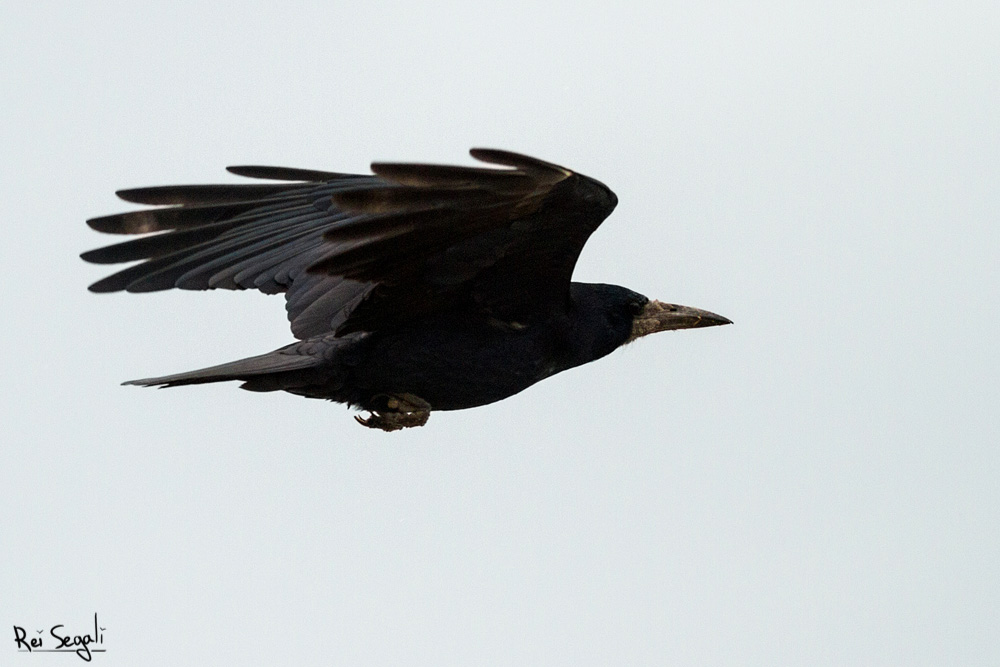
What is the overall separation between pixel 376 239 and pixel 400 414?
1879 millimetres

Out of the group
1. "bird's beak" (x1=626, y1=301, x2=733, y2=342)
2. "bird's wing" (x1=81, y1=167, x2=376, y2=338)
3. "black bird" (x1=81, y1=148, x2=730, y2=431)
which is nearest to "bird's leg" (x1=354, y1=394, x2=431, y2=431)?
"black bird" (x1=81, y1=148, x2=730, y2=431)

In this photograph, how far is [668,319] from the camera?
10.2 metres

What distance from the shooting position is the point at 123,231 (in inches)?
391

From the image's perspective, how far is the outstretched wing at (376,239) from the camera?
7.23m

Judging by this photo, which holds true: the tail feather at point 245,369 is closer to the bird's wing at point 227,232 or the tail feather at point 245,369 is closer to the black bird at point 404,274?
the black bird at point 404,274

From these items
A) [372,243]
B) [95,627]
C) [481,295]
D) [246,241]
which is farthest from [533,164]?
[95,627]

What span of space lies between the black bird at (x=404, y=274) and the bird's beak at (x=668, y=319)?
12mm

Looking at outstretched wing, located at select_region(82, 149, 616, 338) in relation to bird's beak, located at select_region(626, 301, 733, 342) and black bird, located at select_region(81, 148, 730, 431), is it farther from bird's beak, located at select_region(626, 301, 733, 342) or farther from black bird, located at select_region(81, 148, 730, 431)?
bird's beak, located at select_region(626, 301, 733, 342)

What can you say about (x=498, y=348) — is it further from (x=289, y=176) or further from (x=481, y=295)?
(x=289, y=176)

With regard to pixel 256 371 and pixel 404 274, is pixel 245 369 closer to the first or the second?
pixel 256 371

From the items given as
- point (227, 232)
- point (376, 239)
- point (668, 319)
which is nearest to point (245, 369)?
point (376, 239)

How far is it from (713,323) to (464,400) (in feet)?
7.09

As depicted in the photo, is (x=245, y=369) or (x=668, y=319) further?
(x=668, y=319)

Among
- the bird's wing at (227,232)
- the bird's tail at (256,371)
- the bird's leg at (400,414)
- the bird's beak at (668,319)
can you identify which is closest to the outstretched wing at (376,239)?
the bird's wing at (227,232)
